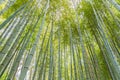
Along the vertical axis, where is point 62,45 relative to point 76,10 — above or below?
below

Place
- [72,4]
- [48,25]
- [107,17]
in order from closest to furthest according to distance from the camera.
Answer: [107,17]
[48,25]
[72,4]

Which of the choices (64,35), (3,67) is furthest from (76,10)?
(3,67)

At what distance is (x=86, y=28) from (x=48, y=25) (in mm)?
1127

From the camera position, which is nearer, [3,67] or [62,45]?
[3,67]

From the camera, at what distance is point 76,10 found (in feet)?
20.6

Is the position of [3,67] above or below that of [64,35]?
above

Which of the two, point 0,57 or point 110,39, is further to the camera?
point 110,39

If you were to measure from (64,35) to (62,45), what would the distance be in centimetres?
30

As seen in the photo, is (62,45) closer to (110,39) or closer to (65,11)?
(65,11)

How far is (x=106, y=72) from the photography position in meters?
5.77

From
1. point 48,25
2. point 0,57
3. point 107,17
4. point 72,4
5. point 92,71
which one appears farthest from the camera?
point 72,4

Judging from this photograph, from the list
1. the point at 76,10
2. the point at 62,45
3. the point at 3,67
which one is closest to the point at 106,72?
the point at 62,45

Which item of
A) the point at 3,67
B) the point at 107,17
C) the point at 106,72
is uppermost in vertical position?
the point at 3,67

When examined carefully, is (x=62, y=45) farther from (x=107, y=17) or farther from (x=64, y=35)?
(x=107, y=17)
